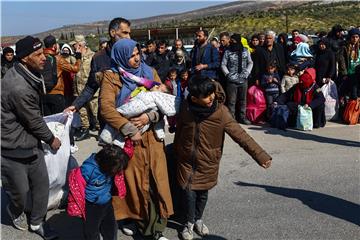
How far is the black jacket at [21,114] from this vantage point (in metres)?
3.73

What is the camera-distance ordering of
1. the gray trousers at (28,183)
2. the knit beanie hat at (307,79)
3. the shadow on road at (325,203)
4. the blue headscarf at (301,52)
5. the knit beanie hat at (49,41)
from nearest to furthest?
1. the gray trousers at (28,183)
2. the shadow on road at (325,203)
3. the knit beanie hat at (49,41)
4. the knit beanie hat at (307,79)
5. the blue headscarf at (301,52)

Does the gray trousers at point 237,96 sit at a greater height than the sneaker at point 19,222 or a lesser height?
greater

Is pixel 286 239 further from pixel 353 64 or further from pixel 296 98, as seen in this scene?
pixel 353 64

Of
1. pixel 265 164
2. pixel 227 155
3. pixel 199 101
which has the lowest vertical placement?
pixel 227 155

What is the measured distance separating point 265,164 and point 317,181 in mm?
1976

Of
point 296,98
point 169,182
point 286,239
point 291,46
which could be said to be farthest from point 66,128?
point 291,46

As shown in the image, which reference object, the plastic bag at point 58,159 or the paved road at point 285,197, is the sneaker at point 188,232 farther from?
the plastic bag at point 58,159

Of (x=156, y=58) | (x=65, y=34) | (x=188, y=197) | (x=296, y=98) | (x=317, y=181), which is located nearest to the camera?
(x=188, y=197)

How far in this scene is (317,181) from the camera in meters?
5.54

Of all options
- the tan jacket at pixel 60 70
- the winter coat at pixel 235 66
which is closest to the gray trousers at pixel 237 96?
the winter coat at pixel 235 66

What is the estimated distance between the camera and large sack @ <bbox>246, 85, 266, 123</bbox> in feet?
28.1

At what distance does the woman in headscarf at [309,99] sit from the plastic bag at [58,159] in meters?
→ 4.62

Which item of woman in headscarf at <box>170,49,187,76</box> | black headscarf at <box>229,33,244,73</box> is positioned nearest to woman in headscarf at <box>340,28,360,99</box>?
black headscarf at <box>229,33,244,73</box>

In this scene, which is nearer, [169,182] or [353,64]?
[169,182]
